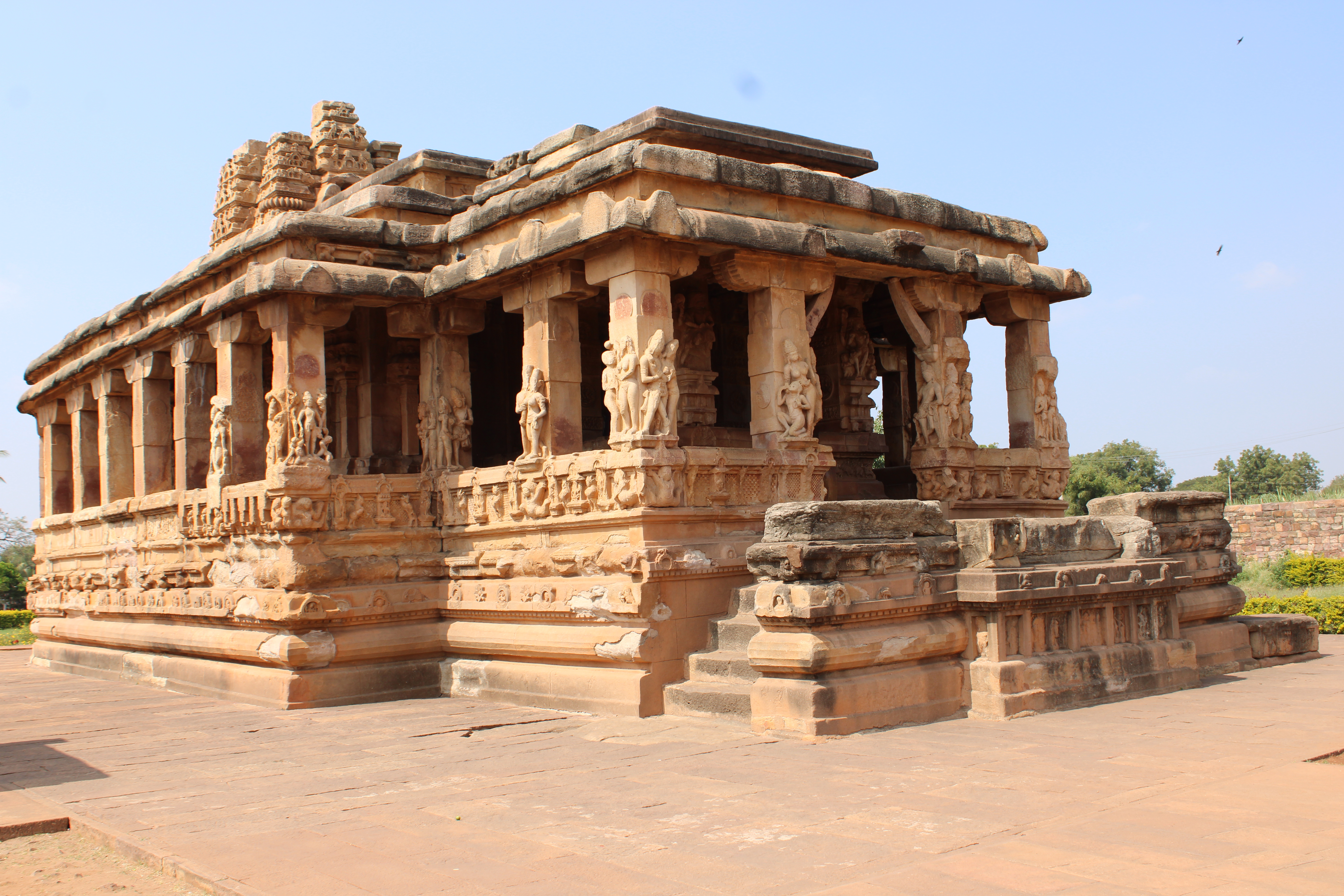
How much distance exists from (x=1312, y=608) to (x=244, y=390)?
12741 millimetres

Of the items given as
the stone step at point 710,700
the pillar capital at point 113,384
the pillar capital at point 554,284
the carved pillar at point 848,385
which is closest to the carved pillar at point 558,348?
the pillar capital at point 554,284

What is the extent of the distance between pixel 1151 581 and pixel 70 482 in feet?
50.0

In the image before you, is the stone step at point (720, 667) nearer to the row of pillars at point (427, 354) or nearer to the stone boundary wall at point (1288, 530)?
the row of pillars at point (427, 354)

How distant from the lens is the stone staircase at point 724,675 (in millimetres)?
8148

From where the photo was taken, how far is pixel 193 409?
1254cm

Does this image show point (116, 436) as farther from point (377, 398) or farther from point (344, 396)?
point (377, 398)

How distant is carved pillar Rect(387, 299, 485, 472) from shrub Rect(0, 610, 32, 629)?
19366mm

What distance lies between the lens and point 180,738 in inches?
341

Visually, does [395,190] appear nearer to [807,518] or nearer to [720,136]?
[720,136]

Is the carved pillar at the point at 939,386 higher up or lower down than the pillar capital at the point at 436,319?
lower down

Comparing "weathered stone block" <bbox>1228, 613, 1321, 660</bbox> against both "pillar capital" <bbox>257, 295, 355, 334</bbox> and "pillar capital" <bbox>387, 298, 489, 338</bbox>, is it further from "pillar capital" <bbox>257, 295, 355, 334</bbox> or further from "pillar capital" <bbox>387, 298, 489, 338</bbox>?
"pillar capital" <bbox>257, 295, 355, 334</bbox>

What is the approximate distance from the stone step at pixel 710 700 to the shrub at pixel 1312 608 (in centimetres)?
848

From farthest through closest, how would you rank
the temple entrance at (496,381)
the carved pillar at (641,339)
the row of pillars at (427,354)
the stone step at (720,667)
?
the temple entrance at (496,381) → the row of pillars at (427,354) → the carved pillar at (641,339) → the stone step at (720,667)

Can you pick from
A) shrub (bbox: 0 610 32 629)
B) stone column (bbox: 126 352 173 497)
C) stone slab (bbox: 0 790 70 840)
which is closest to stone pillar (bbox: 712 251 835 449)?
stone slab (bbox: 0 790 70 840)
